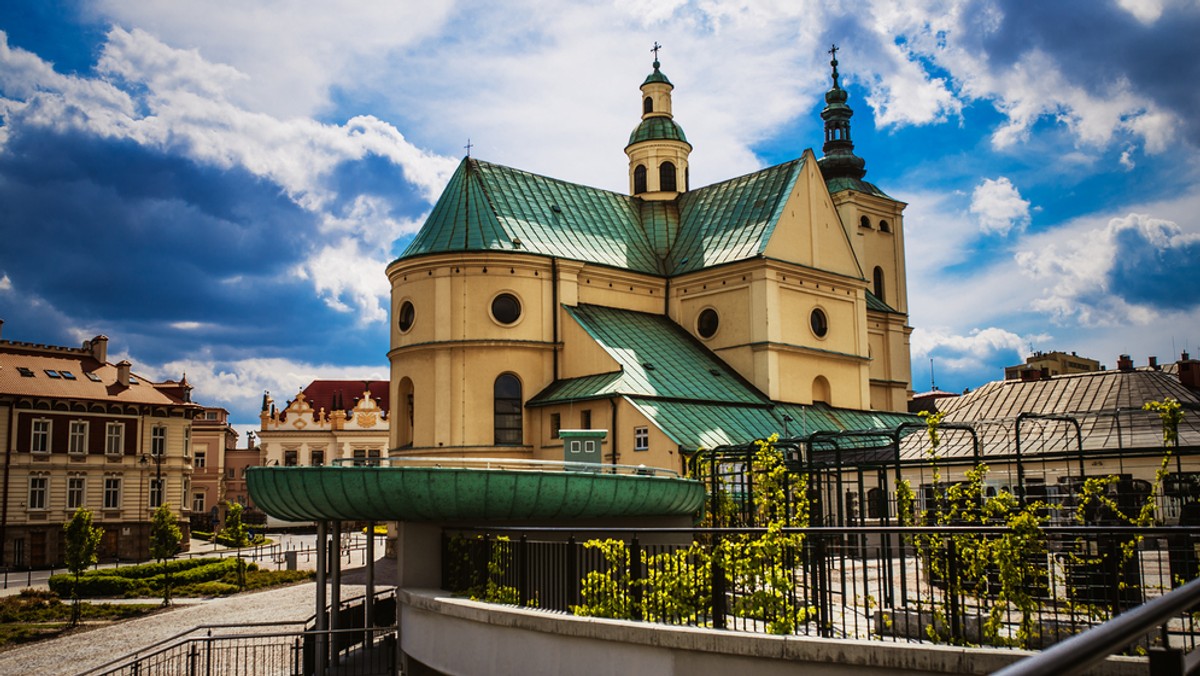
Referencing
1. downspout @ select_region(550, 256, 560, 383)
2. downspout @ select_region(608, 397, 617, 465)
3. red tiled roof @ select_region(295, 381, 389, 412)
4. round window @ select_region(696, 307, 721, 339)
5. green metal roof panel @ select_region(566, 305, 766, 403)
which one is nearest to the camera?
downspout @ select_region(608, 397, 617, 465)

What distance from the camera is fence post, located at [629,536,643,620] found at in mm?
15570

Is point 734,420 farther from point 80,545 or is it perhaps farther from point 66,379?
point 66,379

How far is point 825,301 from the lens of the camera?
50094 millimetres

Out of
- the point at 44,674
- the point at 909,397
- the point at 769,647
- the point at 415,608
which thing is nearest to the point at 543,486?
the point at 415,608

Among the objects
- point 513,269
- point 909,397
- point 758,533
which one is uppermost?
point 513,269

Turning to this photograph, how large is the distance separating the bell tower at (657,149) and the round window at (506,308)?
13.8m

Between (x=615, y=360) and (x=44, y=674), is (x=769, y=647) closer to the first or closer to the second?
(x=44, y=674)

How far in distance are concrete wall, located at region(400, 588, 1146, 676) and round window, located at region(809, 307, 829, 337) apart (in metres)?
32.3

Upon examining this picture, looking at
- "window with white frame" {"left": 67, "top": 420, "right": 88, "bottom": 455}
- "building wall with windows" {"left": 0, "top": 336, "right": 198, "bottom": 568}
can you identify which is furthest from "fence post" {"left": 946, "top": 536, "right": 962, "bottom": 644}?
"window with white frame" {"left": 67, "top": 420, "right": 88, "bottom": 455}

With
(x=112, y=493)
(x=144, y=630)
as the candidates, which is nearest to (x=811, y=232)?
(x=144, y=630)

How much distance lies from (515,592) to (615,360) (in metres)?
24.1

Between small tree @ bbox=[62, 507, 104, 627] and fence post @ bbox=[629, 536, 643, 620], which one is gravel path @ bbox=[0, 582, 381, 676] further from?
fence post @ bbox=[629, 536, 643, 620]

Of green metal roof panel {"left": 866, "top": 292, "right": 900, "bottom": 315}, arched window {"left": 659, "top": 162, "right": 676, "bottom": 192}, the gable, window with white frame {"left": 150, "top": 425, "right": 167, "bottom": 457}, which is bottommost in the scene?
window with white frame {"left": 150, "top": 425, "right": 167, "bottom": 457}

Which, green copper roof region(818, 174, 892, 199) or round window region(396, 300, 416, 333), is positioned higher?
green copper roof region(818, 174, 892, 199)
